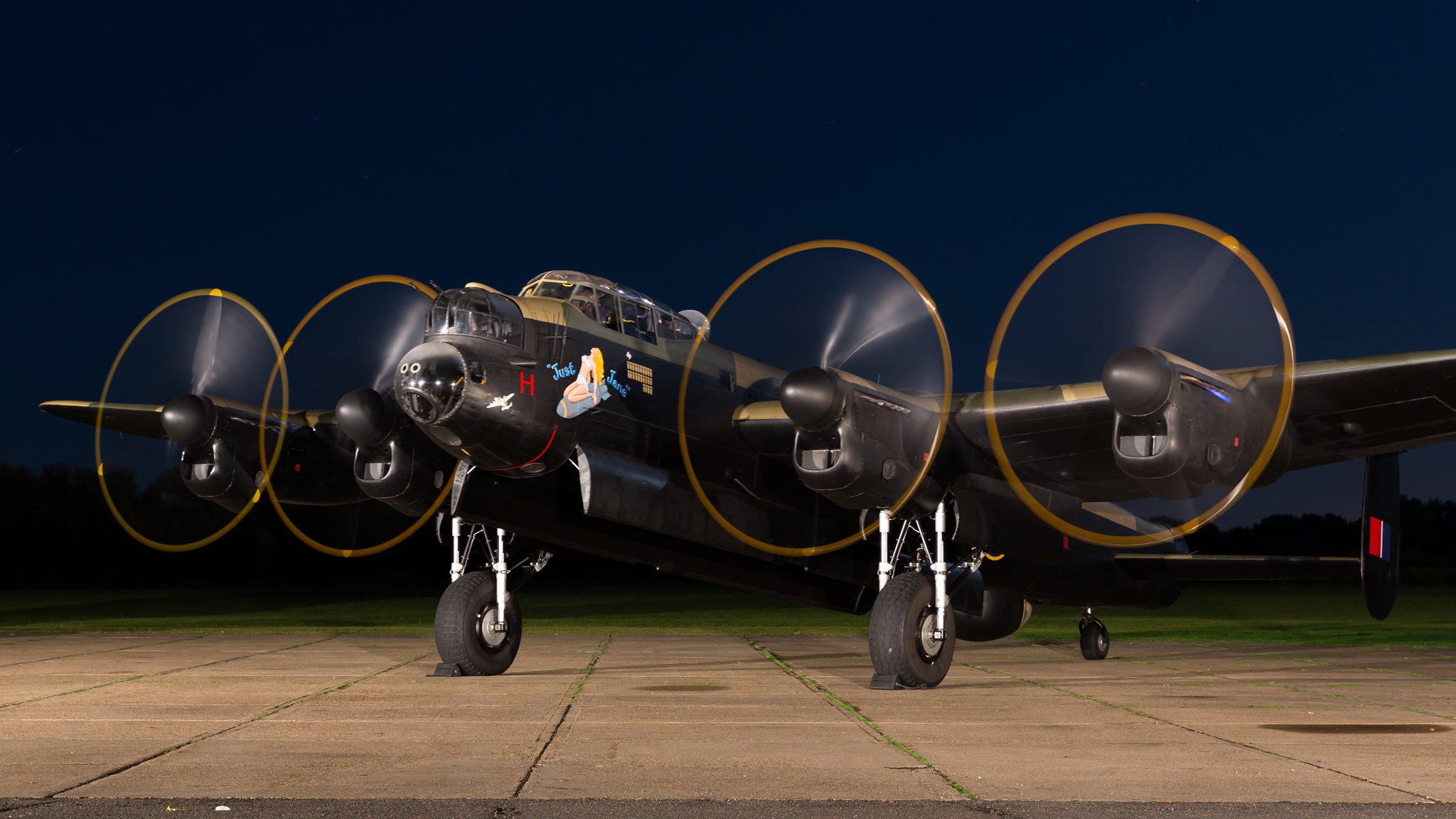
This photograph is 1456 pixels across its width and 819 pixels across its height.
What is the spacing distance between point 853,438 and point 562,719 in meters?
4.76

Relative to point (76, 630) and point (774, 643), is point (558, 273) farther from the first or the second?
point (76, 630)

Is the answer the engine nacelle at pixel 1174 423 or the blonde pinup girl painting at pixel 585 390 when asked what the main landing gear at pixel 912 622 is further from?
the blonde pinup girl painting at pixel 585 390

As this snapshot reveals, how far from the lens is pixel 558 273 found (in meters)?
15.6

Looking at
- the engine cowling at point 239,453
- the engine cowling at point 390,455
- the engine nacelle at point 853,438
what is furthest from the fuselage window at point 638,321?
the engine cowling at point 239,453

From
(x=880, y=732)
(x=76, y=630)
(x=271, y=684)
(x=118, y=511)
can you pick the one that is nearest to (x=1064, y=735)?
(x=880, y=732)

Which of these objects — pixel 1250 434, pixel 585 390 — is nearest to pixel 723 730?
pixel 585 390

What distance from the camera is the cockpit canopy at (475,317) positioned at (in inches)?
550

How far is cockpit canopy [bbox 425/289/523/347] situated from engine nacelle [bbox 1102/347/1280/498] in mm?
6733

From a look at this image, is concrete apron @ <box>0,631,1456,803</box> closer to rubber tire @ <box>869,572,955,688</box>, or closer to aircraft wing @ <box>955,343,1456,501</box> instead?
rubber tire @ <box>869,572,955,688</box>

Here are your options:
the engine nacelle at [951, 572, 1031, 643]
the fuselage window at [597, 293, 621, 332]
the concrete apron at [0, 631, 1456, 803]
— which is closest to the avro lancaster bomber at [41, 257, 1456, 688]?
the fuselage window at [597, 293, 621, 332]

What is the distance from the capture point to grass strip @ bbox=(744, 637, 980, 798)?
8236mm

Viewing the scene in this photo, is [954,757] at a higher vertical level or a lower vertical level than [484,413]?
lower

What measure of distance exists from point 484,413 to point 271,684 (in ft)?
17.1

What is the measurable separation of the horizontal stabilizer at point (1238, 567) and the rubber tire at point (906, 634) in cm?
631
